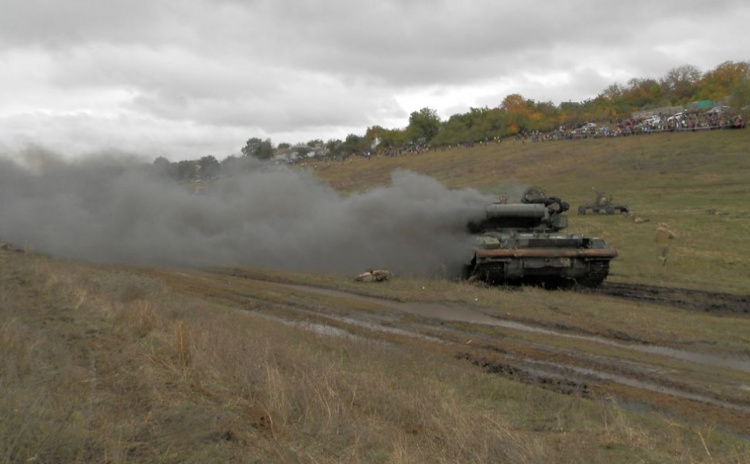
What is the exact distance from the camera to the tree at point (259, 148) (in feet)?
121

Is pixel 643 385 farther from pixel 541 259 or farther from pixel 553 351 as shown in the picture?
pixel 541 259

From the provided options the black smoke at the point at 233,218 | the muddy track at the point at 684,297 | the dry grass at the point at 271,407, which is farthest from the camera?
the black smoke at the point at 233,218

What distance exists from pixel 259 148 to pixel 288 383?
32501 mm

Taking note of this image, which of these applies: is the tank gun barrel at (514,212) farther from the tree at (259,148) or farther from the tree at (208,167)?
the tree at (259,148)

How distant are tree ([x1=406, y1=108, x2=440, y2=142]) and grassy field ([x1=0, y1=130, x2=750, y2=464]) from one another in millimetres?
72439

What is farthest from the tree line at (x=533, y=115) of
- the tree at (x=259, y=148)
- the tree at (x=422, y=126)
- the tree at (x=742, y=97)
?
the tree at (x=259, y=148)

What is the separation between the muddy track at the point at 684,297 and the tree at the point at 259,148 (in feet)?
77.5

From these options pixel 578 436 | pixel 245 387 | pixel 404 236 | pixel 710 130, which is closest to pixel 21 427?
pixel 245 387

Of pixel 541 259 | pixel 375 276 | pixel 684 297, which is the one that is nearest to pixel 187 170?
pixel 375 276

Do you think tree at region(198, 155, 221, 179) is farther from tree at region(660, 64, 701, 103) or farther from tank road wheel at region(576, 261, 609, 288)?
tree at region(660, 64, 701, 103)

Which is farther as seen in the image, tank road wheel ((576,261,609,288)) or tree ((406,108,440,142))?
tree ((406,108,440,142))

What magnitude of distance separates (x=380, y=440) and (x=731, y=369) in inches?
241

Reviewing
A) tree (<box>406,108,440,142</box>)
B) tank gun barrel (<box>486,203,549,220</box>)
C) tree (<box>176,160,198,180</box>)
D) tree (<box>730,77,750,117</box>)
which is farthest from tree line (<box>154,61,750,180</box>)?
tank gun barrel (<box>486,203,549,220</box>)

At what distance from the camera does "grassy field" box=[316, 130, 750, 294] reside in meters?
20.9
